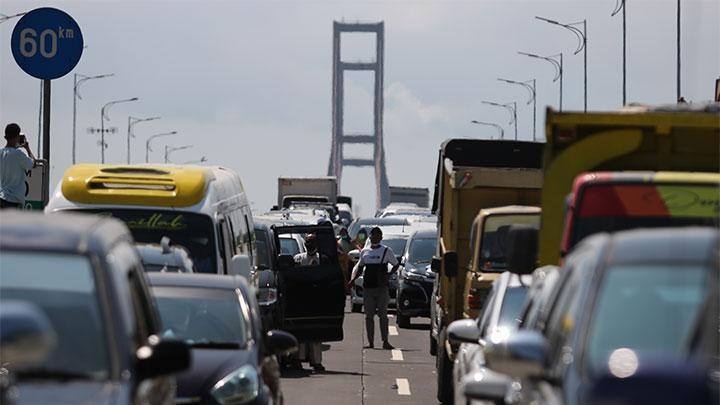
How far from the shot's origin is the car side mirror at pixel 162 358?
8.58 meters

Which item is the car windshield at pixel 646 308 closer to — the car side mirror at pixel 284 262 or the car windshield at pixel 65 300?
the car windshield at pixel 65 300

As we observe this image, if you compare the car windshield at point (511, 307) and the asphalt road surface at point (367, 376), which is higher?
the car windshield at point (511, 307)

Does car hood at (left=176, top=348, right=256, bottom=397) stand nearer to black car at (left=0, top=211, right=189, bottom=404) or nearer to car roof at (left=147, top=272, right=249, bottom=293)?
car roof at (left=147, top=272, right=249, bottom=293)

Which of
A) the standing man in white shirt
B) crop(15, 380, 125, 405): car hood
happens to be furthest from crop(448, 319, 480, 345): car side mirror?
the standing man in white shirt

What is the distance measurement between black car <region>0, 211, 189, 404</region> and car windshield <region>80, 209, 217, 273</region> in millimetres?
10506

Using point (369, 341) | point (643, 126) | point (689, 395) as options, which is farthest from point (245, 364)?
point (369, 341)

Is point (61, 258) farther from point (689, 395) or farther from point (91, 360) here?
point (689, 395)

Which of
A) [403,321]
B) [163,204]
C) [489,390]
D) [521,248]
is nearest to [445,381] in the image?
[163,204]

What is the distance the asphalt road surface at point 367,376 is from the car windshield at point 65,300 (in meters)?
11.7

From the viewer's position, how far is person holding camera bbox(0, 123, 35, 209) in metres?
23.7

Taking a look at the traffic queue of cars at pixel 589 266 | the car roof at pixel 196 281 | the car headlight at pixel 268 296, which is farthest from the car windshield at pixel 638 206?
→ the car headlight at pixel 268 296

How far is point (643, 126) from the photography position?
15242 mm

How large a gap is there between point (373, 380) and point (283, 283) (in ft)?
6.86

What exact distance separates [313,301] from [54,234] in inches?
655
